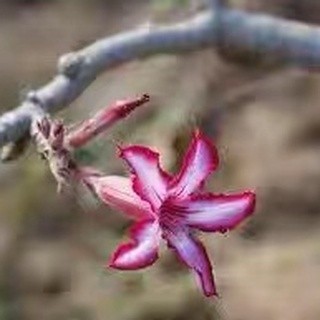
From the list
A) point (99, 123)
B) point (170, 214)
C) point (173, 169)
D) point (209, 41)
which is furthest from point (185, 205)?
point (173, 169)

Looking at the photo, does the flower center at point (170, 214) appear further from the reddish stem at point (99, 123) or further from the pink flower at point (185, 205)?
the reddish stem at point (99, 123)

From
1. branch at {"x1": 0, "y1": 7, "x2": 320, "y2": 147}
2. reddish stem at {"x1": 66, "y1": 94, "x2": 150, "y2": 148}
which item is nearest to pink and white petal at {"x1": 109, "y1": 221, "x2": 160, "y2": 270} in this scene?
reddish stem at {"x1": 66, "y1": 94, "x2": 150, "y2": 148}

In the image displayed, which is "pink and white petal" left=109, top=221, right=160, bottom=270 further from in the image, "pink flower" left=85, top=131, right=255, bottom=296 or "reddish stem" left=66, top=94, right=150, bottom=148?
"reddish stem" left=66, top=94, right=150, bottom=148

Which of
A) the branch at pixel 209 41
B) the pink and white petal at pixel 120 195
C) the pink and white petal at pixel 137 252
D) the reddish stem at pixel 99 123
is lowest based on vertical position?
the pink and white petal at pixel 137 252

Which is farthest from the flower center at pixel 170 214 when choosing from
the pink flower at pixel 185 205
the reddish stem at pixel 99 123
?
the reddish stem at pixel 99 123

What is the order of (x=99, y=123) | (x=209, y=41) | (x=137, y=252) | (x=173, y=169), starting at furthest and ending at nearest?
(x=173, y=169) → (x=209, y=41) → (x=99, y=123) → (x=137, y=252)

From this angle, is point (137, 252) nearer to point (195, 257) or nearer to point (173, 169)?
point (195, 257)
